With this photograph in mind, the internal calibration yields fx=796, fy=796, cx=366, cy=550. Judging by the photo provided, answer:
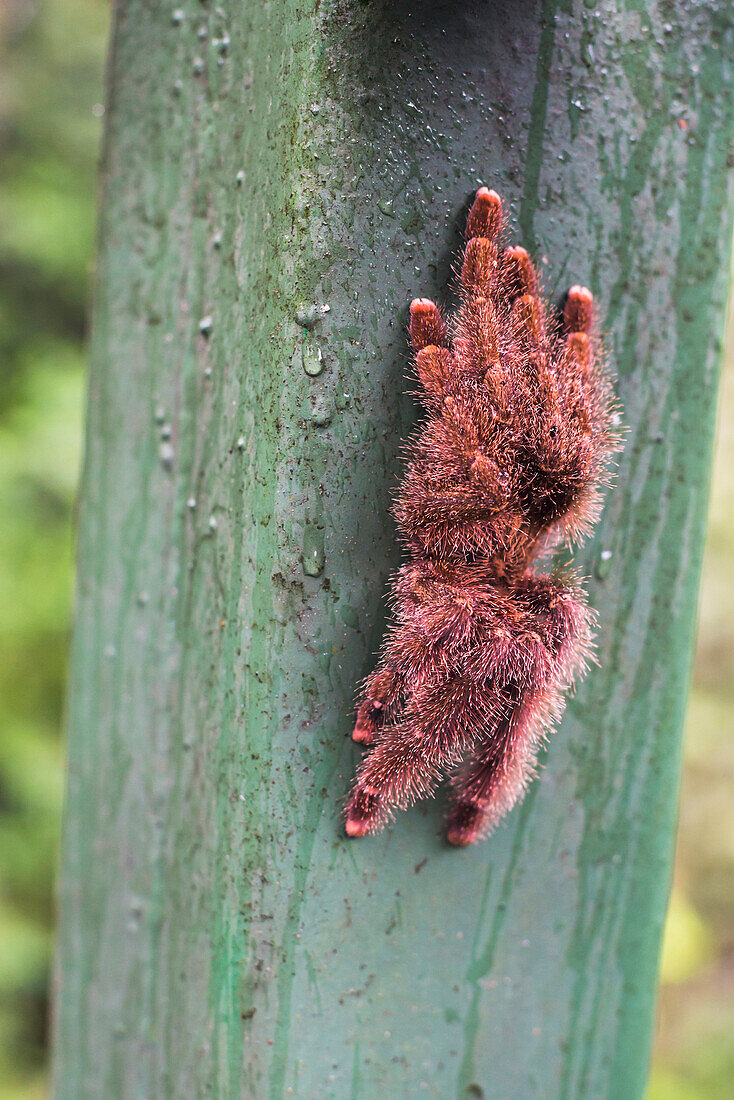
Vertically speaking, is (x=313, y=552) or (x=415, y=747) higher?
(x=313, y=552)

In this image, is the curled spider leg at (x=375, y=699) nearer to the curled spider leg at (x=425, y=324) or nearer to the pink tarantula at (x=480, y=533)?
the pink tarantula at (x=480, y=533)

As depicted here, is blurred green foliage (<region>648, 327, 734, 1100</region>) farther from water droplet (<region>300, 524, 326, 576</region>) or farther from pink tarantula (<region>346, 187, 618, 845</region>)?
water droplet (<region>300, 524, 326, 576</region>)

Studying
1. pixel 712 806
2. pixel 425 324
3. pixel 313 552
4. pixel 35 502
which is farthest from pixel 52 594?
pixel 712 806

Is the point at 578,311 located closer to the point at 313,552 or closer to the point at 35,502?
the point at 313,552

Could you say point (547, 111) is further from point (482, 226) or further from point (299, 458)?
point (299, 458)

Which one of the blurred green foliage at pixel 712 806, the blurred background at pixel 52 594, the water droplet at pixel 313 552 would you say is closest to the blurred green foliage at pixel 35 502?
the blurred background at pixel 52 594

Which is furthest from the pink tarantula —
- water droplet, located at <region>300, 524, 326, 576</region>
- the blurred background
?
the blurred background

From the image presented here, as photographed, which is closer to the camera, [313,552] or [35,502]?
[313,552]
